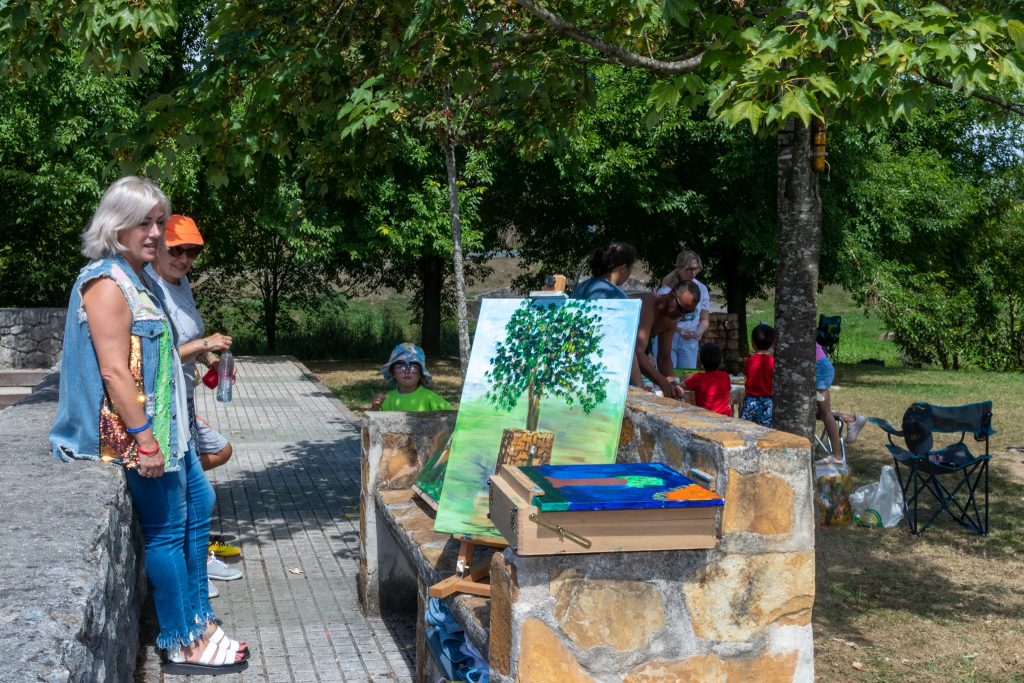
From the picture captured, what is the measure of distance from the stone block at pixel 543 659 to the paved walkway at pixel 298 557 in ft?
6.48

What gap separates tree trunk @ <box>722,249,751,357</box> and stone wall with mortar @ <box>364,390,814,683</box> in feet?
67.2

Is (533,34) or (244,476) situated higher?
(533,34)

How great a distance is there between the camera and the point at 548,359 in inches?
184

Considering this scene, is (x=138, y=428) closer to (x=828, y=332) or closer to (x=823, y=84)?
(x=823, y=84)

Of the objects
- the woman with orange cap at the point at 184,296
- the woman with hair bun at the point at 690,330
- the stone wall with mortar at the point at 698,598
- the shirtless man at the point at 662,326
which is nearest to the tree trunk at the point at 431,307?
the woman with hair bun at the point at 690,330

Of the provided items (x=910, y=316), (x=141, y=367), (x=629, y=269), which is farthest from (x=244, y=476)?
(x=910, y=316)

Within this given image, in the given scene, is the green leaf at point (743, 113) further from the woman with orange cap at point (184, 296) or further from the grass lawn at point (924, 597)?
the grass lawn at point (924, 597)

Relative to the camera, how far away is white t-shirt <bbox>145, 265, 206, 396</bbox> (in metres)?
5.35

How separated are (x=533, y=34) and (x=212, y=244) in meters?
19.4

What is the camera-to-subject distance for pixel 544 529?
120 inches

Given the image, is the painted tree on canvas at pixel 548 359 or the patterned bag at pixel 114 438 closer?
the patterned bag at pixel 114 438

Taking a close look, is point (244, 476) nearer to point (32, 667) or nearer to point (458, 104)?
point (458, 104)

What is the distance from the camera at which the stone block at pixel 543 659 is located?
312 centimetres

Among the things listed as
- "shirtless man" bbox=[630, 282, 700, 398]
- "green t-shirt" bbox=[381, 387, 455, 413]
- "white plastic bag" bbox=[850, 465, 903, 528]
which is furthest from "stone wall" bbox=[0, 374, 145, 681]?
"white plastic bag" bbox=[850, 465, 903, 528]
